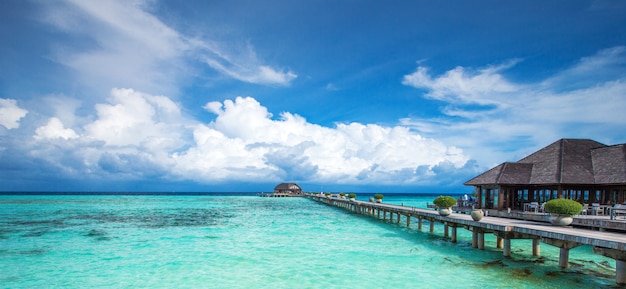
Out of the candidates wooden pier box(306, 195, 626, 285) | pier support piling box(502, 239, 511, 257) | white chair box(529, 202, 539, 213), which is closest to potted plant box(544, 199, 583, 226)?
wooden pier box(306, 195, 626, 285)

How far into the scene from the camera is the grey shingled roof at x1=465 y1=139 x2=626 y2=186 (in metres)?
22.5

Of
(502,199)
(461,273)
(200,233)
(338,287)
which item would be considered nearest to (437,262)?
(461,273)

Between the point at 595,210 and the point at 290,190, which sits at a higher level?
the point at 595,210

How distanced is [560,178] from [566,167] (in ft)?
5.30

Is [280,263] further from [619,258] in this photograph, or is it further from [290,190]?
[290,190]

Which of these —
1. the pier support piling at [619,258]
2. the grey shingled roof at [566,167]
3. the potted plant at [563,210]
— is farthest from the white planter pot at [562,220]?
the grey shingled roof at [566,167]

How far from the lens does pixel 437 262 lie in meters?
15.3

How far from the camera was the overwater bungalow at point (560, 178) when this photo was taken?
22.3 meters

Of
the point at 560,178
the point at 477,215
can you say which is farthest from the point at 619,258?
the point at 560,178

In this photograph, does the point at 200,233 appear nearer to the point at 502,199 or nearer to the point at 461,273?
the point at 461,273

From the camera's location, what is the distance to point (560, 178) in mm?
22891

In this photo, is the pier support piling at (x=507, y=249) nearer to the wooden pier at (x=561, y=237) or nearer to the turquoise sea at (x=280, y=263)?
the wooden pier at (x=561, y=237)

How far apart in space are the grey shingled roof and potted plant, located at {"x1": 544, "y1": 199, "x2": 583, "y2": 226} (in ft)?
28.7

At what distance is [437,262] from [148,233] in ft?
57.4
